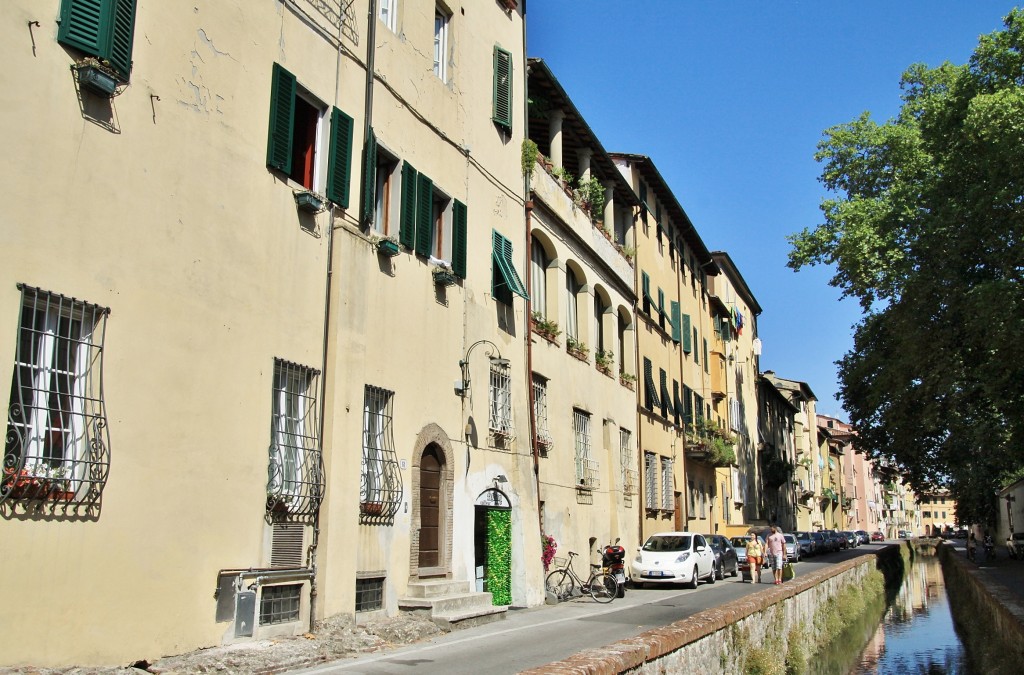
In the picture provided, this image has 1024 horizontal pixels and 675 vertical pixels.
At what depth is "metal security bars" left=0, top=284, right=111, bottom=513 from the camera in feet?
25.4

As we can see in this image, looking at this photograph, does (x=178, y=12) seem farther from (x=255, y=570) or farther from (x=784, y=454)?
(x=784, y=454)

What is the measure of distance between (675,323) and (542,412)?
48.4ft

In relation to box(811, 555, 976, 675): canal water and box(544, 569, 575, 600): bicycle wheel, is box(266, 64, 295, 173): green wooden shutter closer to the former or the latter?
box(544, 569, 575, 600): bicycle wheel

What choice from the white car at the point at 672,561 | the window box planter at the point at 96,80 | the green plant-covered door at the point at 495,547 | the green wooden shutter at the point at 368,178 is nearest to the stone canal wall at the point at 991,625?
the white car at the point at 672,561

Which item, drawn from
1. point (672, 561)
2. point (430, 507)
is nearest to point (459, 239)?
point (430, 507)

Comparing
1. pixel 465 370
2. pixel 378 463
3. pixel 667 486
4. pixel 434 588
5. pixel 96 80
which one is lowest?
pixel 434 588

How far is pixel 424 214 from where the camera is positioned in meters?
14.9

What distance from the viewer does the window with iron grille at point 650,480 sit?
27.0 metres

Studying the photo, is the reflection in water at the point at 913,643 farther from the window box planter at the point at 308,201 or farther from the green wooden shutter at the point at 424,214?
the window box planter at the point at 308,201

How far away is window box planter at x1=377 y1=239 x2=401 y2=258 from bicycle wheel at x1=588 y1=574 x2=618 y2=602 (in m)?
9.25

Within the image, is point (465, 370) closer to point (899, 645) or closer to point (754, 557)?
point (754, 557)

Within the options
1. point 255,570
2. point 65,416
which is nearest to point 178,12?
point 65,416

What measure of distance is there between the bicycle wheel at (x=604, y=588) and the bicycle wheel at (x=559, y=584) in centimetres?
54

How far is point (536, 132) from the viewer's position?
23109 millimetres
